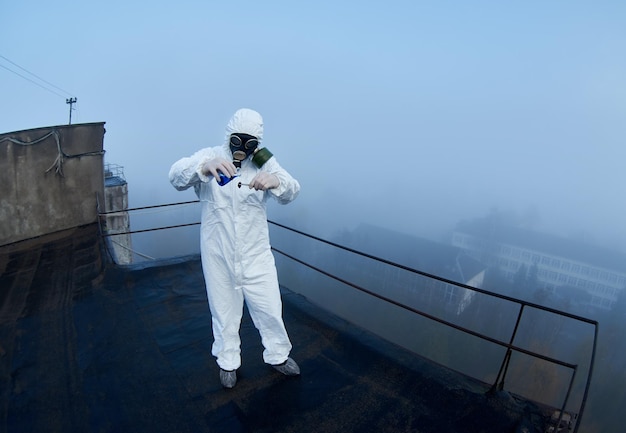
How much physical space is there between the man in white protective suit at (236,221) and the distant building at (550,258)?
6981cm

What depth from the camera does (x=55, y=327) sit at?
13.5ft

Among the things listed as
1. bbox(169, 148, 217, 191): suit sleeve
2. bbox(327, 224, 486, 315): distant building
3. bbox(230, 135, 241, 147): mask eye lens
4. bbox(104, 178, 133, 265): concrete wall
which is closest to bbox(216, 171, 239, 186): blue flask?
bbox(169, 148, 217, 191): suit sleeve

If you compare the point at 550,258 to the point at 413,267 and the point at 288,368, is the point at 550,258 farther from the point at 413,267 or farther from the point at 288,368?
the point at 288,368

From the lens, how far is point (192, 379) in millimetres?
3273

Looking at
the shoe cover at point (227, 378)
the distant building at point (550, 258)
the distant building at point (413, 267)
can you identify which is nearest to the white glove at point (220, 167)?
the shoe cover at point (227, 378)

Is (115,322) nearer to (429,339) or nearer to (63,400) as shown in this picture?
(63,400)

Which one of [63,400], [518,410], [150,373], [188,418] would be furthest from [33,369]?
[518,410]

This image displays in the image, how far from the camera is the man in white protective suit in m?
2.69

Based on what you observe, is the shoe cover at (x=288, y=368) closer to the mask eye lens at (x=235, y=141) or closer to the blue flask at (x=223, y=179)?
the blue flask at (x=223, y=179)

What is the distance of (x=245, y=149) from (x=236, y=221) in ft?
1.93

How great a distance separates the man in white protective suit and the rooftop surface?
450 mm

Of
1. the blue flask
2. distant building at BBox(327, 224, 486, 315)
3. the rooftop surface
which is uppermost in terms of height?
the blue flask

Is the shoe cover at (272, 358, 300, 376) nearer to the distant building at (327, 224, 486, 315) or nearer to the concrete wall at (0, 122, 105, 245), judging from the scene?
the concrete wall at (0, 122, 105, 245)

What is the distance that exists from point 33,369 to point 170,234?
78637 mm
